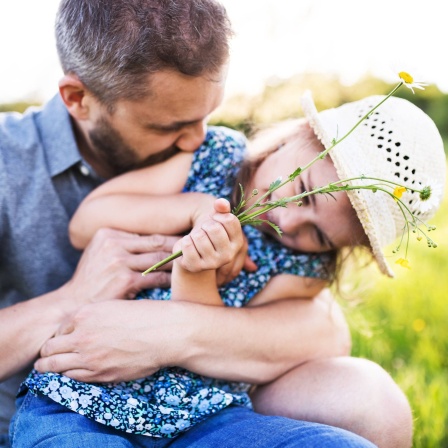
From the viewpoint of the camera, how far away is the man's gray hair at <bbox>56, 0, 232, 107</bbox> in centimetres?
207

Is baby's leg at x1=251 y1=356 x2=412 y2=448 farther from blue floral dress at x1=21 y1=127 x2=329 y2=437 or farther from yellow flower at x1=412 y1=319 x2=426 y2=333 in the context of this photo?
yellow flower at x1=412 y1=319 x2=426 y2=333

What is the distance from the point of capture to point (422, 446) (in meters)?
2.33

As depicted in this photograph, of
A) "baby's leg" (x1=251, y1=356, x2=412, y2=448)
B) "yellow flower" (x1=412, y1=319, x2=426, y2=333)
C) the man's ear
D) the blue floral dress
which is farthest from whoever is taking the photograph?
"yellow flower" (x1=412, y1=319, x2=426, y2=333)

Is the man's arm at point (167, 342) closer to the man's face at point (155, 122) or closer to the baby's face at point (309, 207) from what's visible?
the baby's face at point (309, 207)

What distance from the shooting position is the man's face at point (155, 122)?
2.14 m

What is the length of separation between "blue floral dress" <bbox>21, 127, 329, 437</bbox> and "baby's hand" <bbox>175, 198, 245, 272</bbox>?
448mm

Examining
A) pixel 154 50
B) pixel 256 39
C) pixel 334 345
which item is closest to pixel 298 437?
pixel 334 345

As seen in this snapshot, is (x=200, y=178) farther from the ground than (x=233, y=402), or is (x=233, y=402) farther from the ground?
(x=200, y=178)

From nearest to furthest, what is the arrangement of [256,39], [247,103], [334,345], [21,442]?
1. [21,442]
2. [334,345]
3. [247,103]
4. [256,39]

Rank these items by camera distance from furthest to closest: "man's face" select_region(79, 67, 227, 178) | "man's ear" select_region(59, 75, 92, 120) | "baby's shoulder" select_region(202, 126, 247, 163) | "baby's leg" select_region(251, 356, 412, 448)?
"baby's shoulder" select_region(202, 126, 247, 163) < "man's ear" select_region(59, 75, 92, 120) < "man's face" select_region(79, 67, 227, 178) < "baby's leg" select_region(251, 356, 412, 448)

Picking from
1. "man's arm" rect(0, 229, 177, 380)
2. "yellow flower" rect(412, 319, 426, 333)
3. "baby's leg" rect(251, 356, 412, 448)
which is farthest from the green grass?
"man's arm" rect(0, 229, 177, 380)

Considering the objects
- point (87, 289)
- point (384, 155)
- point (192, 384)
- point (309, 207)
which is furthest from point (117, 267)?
point (384, 155)

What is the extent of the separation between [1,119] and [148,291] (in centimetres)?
89

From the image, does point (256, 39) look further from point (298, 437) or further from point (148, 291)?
point (298, 437)
